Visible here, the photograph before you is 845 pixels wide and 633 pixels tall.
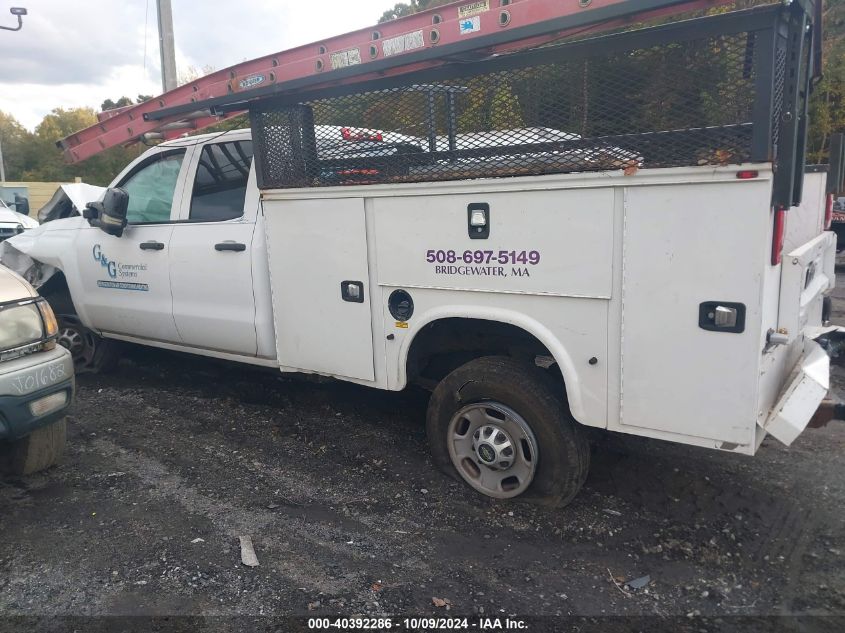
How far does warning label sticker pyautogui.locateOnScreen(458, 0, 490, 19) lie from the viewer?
312cm

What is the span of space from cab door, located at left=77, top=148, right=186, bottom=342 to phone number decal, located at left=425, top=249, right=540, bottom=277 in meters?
2.44

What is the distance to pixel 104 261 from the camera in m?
5.36

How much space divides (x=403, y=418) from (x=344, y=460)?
759mm

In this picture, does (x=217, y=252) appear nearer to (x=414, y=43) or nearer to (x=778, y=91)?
(x=414, y=43)

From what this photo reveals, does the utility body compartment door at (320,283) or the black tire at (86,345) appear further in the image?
the black tire at (86,345)

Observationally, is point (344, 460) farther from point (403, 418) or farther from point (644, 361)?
point (644, 361)

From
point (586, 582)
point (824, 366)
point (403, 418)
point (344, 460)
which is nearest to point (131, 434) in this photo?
point (344, 460)

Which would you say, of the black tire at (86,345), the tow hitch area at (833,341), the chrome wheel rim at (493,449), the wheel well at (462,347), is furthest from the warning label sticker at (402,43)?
the black tire at (86,345)

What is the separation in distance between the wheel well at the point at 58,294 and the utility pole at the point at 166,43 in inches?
237

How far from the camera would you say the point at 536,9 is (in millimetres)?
2959

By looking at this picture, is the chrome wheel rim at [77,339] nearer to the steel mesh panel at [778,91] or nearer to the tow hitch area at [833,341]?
the steel mesh panel at [778,91]

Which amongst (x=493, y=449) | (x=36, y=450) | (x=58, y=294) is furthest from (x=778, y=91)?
(x=58, y=294)

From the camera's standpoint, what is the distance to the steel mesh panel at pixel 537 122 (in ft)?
8.91

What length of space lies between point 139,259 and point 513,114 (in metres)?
3.28
